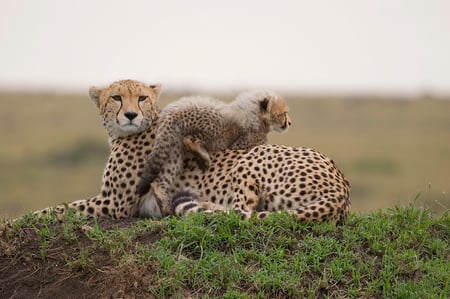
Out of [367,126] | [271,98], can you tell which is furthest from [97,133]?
[271,98]

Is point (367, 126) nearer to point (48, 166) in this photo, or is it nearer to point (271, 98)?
point (48, 166)

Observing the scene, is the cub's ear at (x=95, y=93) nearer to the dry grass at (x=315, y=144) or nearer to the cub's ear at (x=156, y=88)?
the cub's ear at (x=156, y=88)

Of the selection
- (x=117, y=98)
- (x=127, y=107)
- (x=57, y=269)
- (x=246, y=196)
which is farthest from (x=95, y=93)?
(x=57, y=269)

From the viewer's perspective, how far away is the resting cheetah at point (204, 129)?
19.2 ft

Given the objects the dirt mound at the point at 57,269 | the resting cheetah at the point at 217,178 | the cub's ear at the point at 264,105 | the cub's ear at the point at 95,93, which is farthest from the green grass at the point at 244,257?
the cub's ear at the point at 264,105

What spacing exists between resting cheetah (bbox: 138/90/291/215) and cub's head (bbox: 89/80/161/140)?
0.11 meters

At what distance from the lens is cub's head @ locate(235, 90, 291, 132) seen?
21.6ft

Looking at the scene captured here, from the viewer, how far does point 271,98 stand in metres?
6.66

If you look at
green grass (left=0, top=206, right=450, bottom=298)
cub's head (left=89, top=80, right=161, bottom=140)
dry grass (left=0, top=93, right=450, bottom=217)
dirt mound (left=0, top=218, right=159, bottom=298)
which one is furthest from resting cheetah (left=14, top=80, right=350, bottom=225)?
dry grass (left=0, top=93, right=450, bottom=217)

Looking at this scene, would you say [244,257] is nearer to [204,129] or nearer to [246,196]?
[246,196]

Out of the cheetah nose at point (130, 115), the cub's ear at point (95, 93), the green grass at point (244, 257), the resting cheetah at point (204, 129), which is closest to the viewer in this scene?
the green grass at point (244, 257)

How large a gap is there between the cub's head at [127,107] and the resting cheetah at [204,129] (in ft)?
0.37

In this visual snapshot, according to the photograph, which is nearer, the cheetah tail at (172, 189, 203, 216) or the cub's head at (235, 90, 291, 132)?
the cheetah tail at (172, 189, 203, 216)

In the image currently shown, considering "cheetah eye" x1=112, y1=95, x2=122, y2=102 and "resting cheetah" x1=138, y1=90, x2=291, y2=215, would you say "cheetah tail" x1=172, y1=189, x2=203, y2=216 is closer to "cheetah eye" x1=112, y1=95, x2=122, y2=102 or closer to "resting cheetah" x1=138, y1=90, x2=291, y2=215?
"resting cheetah" x1=138, y1=90, x2=291, y2=215
